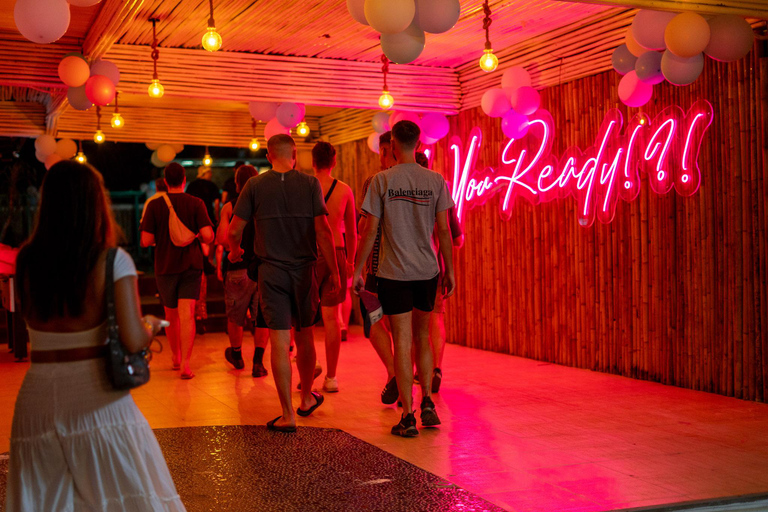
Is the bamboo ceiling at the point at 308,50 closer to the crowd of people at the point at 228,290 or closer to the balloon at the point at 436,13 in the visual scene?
the crowd of people at the point at 228,290

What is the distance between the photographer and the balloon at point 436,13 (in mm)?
5297

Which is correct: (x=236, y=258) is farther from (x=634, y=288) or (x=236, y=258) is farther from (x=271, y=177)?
(x=634, y=288)

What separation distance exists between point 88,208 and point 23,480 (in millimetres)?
830

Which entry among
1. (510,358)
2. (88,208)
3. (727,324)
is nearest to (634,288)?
(727,324)

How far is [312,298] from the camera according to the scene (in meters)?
5.06

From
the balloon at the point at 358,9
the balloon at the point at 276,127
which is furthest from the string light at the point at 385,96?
the balloon at the point at 358,9

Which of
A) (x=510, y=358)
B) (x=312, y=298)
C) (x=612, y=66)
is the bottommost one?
(x=510, y=358)

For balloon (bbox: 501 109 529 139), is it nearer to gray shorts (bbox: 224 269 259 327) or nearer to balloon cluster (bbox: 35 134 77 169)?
gray shorts (bbox: 224 269 259 327)

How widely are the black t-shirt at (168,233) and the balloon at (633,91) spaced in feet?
12.2

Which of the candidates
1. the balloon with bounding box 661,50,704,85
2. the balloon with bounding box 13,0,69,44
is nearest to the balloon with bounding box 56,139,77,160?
the balloon with bounding box 13,0,69,44

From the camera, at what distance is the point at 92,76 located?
6957 mm

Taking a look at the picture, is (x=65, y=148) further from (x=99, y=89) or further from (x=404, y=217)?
(x=404, y=217)

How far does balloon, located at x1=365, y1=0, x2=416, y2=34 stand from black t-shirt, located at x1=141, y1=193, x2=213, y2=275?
286cm

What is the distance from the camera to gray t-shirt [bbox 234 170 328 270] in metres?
4.89
